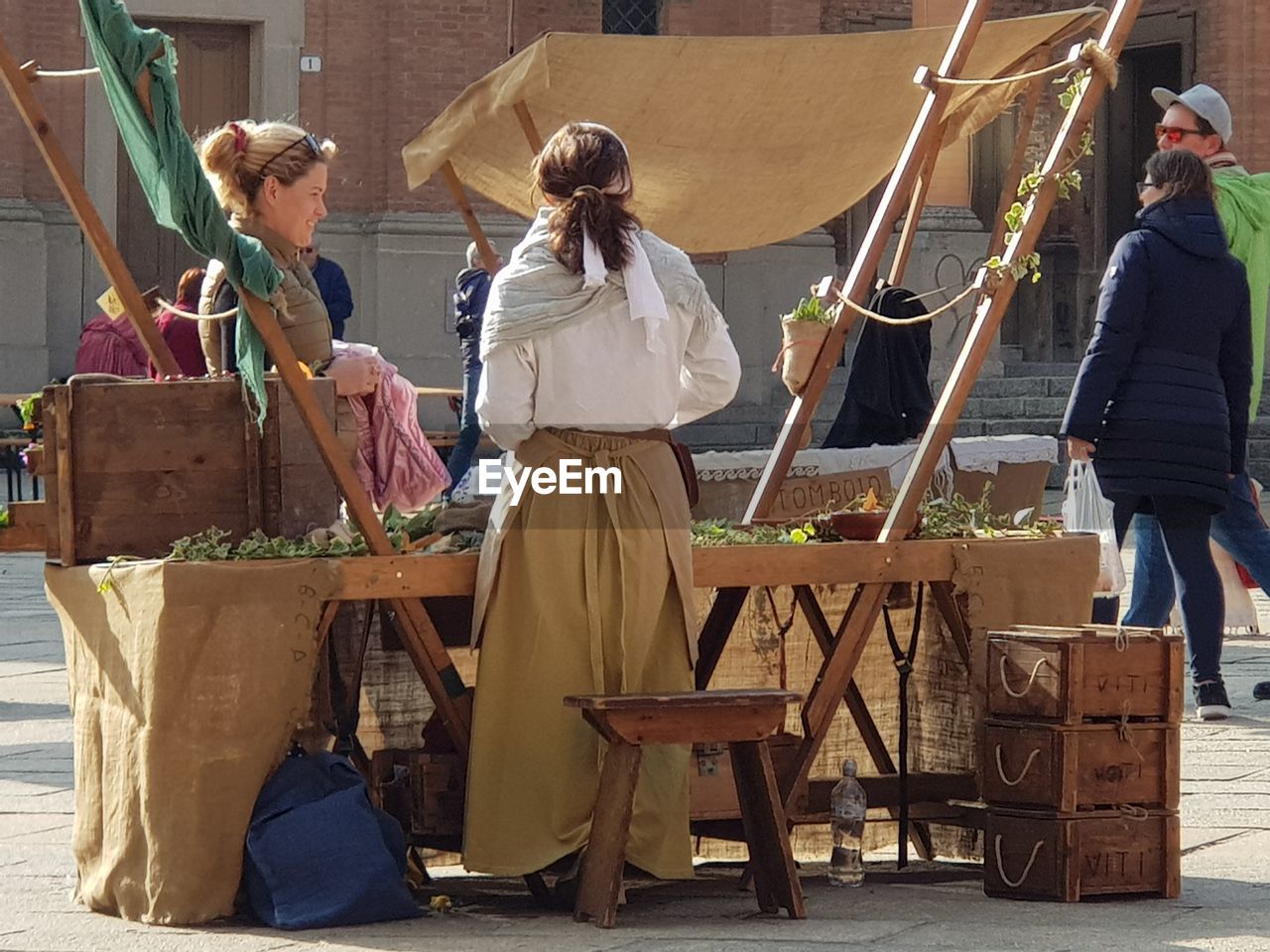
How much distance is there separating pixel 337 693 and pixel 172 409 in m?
0.82

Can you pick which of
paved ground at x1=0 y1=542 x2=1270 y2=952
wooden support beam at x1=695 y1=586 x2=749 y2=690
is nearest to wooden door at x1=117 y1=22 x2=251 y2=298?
paved ground at x1=0 y1=542 x2=1270 y2=952

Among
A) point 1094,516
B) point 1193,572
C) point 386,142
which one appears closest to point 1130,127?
point 386,142

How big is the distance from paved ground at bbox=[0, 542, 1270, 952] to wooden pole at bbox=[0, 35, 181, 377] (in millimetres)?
1301

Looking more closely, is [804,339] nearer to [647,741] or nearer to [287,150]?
[287,150]

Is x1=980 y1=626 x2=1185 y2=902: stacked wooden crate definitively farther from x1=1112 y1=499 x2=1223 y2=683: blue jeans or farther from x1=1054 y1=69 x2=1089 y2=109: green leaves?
x1=1112 y1=499 x2=1223 y2=683: blue jeans

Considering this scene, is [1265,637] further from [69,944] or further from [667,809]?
[69,944]

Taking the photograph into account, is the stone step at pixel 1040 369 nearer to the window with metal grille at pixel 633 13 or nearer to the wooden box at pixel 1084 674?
the window with metal grille at pixel 633 13

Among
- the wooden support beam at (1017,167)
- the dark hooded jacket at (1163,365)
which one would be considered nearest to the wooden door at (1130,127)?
the dark hooded jacket at (1163,365)

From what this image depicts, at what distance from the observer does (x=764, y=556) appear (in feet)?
18.5

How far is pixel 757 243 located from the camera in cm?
816

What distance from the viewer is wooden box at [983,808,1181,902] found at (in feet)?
18.0

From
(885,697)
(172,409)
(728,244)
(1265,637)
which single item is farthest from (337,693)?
(1265,637)

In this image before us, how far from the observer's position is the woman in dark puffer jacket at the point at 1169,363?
765 centimetres

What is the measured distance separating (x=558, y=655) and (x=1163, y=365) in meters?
3.05
